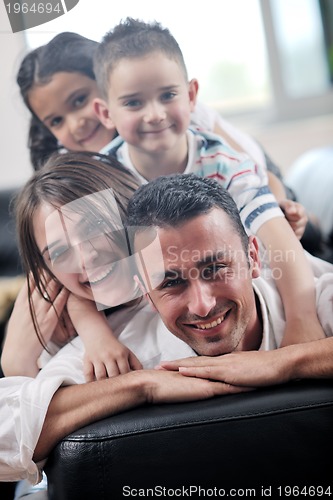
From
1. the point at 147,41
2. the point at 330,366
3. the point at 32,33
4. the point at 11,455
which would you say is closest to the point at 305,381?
the point at 330,366

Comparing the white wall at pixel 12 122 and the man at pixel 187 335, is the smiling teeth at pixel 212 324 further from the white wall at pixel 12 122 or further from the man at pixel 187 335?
the white wall at pixel 12 122

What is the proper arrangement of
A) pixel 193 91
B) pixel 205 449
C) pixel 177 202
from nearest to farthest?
pixel 205 449
pixel 177 202
pixel 193 91

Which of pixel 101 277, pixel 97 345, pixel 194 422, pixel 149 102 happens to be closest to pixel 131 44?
pixel 149 102

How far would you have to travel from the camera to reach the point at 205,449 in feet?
3.42

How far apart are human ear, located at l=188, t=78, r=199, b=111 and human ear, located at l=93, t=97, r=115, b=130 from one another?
14cm

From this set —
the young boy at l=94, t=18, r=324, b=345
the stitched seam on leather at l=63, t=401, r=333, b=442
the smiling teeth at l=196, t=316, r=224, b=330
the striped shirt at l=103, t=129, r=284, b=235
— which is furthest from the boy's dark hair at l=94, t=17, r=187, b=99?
the stitched seam on leather at l=63, t=401, r=333, b=442

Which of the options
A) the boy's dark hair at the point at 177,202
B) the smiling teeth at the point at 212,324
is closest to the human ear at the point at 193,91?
the boy's dark hair at the point at 177,202

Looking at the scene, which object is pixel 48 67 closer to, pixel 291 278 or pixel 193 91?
pixel 193 91

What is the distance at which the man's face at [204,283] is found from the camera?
1140 mm

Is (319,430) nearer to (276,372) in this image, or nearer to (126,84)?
(276,372)

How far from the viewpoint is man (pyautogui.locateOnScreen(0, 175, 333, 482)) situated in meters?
1.10

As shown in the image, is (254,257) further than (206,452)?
Yes

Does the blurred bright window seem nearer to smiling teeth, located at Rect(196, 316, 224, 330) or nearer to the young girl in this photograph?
the young girl

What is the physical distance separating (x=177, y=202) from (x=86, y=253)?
17cm
